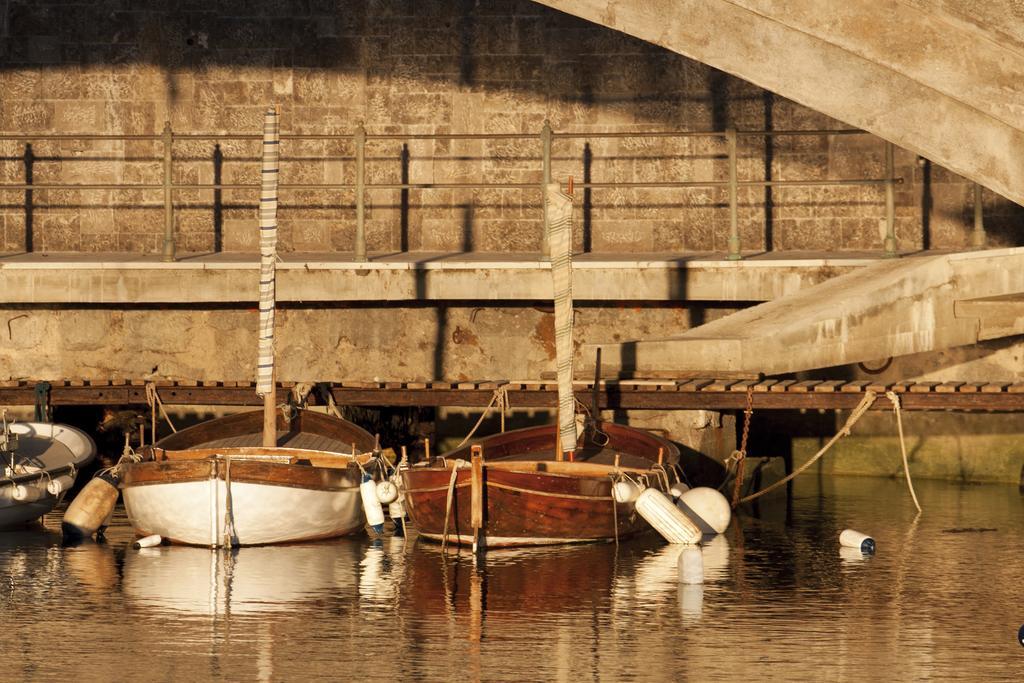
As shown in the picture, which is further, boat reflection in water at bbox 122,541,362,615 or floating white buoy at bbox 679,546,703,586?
floating white buoy at bbox 679,546,703,586

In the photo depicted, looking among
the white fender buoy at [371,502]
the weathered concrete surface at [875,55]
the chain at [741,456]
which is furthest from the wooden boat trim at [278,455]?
the weathered concrete surface at [875,55]

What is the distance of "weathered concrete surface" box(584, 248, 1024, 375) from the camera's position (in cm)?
1733

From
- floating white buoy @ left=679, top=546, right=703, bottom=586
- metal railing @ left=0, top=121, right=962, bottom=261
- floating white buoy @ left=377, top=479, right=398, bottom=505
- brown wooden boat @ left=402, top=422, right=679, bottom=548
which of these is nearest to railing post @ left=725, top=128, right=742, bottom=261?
metal railing @ left=0, top=121, right=962, bottom=261

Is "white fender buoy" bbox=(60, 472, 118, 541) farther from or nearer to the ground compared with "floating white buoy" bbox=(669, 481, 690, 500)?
nearer to the ground

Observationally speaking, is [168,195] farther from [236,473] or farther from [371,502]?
[371,502]

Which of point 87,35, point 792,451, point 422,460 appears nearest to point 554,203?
point 422,460

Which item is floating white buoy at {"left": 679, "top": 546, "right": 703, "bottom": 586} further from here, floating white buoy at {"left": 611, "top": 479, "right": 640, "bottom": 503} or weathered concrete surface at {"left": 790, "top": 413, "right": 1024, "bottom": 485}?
weathered concrete surface at {"left": 790, "top": 413, "right": 1024, "bottom": 485}

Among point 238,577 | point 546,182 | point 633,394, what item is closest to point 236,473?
point 238,577

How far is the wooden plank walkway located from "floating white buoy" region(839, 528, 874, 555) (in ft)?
7.24

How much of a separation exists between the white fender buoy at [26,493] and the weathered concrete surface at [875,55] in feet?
19.4

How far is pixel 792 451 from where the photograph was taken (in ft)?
66.7

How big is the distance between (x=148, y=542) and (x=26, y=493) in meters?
1.39

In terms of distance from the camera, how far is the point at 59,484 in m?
16.9

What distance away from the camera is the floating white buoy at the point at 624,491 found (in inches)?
604
